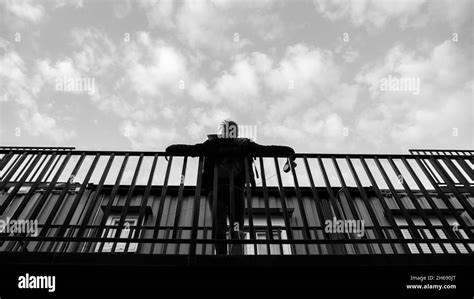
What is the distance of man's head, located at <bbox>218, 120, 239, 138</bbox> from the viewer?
4.48 m

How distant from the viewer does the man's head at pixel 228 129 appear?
4477 millimetres

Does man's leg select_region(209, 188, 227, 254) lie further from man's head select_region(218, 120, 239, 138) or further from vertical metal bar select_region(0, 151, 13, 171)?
vertical metal bar select_region(0, 151, 13, 171)

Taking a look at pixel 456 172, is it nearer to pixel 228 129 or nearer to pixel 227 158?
pixel 227 158

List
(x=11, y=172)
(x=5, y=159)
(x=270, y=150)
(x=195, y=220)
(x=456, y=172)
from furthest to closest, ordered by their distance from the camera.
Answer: (x=270, y=150), (x=5, y=159), (x=456, y=172), (x=11, y=172), (x=195, y=220)

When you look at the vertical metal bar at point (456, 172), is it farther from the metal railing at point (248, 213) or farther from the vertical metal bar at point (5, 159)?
the vertical metal bar at point (5, 159)

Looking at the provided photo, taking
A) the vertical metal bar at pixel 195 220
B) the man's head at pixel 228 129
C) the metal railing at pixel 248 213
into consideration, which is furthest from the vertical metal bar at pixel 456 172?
the vertical metal bar at pixel 195 220

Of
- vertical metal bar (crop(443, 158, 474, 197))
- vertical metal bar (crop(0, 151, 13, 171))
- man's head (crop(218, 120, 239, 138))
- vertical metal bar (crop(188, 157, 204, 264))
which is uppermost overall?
man's head (crop(218, 120, 239, 138))

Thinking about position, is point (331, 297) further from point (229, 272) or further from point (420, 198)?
point (420, 198)

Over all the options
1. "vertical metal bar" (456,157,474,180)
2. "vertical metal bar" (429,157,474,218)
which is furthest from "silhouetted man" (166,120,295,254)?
"vertical metal bar" (456,157,474,180)

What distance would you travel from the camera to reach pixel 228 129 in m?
4.52

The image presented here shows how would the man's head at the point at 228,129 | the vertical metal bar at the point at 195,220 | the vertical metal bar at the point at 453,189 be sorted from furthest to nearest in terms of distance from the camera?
the man's head at the point at 228,129 → the vertical metal bar at the point at 453,189 → the vertical metal bar at the point at 195,220

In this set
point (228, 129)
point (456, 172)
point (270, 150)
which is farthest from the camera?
point (228, 129)

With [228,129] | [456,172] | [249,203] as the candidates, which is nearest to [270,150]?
[228,129]

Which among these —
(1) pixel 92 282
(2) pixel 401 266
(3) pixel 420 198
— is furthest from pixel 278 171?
(3) pixel 420 198
